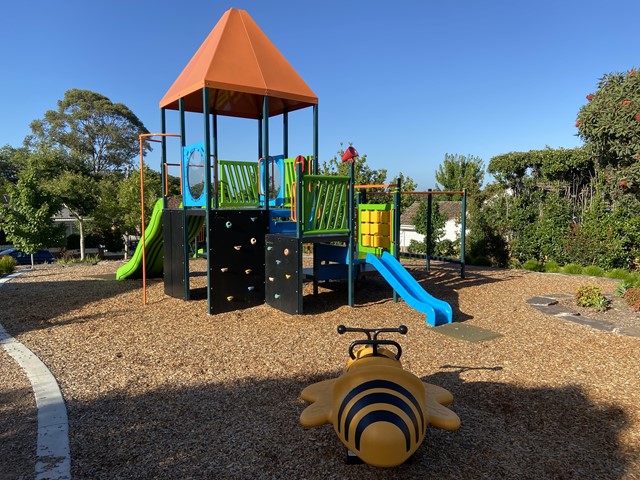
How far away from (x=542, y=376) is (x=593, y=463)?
1584 mm

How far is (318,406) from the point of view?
112 inches

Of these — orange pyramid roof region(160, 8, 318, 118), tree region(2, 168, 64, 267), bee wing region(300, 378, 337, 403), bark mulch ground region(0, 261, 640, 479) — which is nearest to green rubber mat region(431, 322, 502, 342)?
bark mulch ground region(0, 261, 640, 479)

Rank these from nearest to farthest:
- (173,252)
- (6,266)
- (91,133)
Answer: (173,252), (6,266), (91,133)

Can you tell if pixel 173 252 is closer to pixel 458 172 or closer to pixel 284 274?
pixel 284 274

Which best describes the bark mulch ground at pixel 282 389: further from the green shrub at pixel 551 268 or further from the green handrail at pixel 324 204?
the green shrub at pixel 551 268

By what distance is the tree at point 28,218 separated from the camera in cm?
1647

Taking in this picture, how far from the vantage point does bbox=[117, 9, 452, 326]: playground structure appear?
279 inches

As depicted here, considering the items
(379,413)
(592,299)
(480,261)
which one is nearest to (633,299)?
(592,299)

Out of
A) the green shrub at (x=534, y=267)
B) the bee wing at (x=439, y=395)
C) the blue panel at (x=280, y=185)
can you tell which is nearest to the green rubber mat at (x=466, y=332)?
the bee wing at (x=439, y=395)

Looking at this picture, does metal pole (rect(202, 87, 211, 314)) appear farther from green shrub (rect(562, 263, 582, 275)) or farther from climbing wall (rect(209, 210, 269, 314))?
green shrub (rect(562, 263, 582, 275))

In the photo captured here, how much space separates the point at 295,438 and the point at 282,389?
93cm

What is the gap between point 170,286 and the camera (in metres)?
8.59

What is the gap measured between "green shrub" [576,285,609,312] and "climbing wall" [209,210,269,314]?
546 cm

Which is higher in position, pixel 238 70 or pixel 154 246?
pixel 238 70
